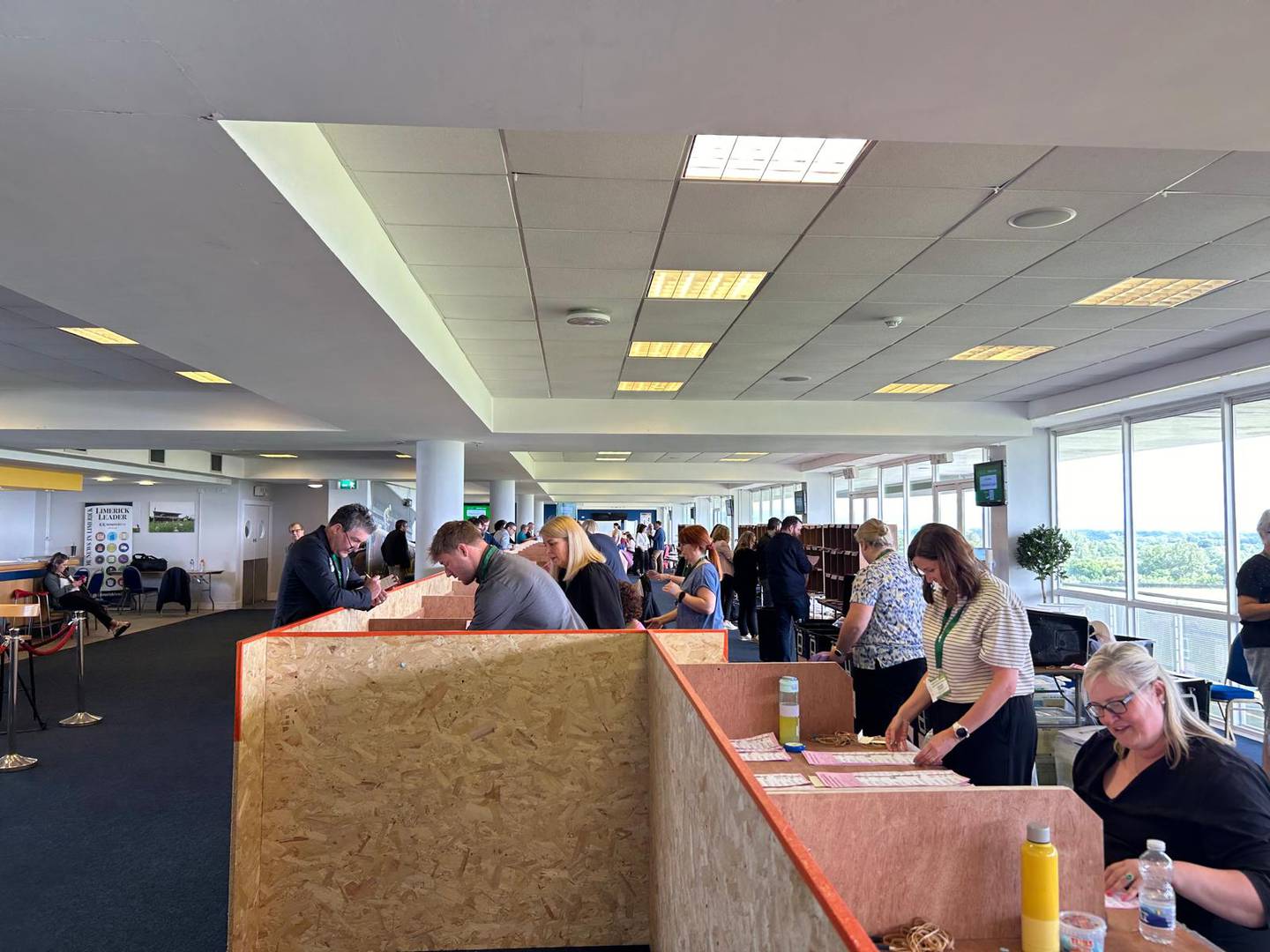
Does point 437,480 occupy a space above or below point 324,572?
above

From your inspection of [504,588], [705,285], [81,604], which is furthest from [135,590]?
[504,588]

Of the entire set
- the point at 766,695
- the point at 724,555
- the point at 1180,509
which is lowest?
the point at 766,695

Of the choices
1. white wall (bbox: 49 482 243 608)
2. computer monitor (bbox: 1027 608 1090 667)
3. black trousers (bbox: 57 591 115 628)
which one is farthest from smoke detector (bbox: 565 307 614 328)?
white wall (bbox: 49 482 243 608)

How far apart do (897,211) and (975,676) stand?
2123 millimetres

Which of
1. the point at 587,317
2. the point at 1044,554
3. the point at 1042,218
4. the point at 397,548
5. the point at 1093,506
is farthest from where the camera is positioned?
the point at 397,548

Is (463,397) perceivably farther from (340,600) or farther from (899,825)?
(899,825)

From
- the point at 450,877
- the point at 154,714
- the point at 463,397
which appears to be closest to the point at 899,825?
the point at 450,877

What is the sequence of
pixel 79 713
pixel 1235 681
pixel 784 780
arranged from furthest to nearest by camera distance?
pixel 79 713 → pixel 1235 681 → pixel 784 780

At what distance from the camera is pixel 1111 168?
329 centimetres

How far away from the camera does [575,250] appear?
4.29 metres

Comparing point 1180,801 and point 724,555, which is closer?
point 1180,801

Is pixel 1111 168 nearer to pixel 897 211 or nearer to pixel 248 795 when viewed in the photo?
pixel 897 211

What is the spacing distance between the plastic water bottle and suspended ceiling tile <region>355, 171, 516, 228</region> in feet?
7.93

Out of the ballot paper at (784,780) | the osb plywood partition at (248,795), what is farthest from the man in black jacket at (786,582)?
the osb plywood partition at (248,795)
